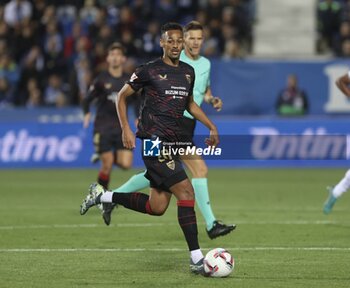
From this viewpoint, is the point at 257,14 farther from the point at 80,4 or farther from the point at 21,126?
the point at 21,126

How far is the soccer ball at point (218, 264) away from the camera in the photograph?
9102 millimetres

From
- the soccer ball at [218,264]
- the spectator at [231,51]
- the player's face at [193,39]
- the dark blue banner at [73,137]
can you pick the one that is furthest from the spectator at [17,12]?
the soccer ball at [218,264]

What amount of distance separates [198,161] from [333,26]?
14996 mm

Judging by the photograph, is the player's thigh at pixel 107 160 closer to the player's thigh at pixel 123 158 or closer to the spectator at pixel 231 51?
the player's thigh at pixel 123 158

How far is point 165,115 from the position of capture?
9.53m

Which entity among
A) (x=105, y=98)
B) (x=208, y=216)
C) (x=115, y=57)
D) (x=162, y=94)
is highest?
(x=162, y=94)

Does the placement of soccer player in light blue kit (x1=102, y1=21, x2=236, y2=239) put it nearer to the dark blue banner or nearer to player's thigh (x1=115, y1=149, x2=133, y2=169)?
player's thigh (x1=115, y1=149, x2=133, y2=169)

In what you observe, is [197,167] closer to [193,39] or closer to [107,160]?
[193,39]

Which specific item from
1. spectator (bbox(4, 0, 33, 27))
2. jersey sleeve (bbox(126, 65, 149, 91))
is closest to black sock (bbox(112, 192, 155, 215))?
jersey sleeve (bbox(126, 65, 149, 91))

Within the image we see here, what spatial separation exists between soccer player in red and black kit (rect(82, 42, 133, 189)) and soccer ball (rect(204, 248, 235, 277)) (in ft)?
20.0

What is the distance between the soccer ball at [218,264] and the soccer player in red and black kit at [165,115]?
0.17m

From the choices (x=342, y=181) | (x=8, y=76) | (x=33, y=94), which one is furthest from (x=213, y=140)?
(x=8, y=76)

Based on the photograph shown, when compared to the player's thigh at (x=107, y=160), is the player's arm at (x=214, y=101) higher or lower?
higher

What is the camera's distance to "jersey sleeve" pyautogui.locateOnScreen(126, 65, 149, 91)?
9539 mm
